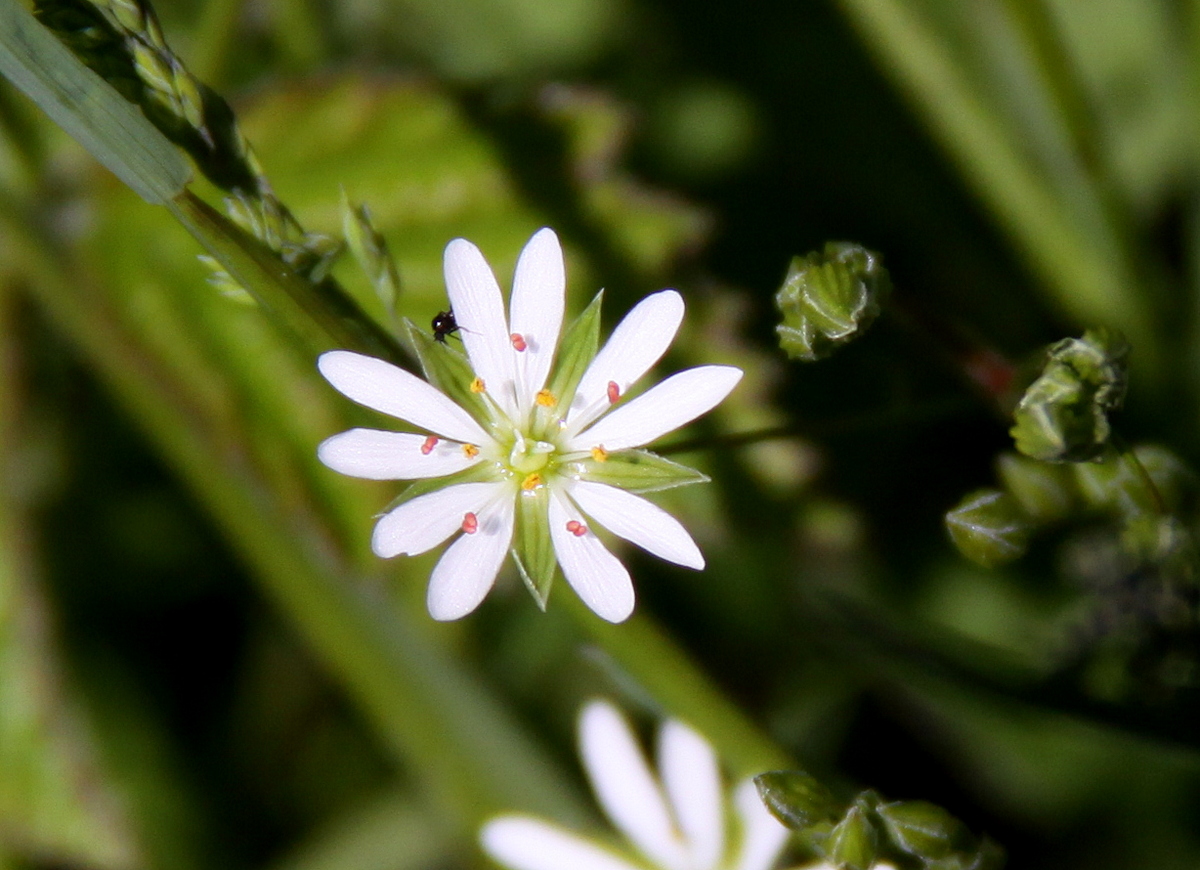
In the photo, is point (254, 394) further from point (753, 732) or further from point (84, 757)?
point (753, 732)

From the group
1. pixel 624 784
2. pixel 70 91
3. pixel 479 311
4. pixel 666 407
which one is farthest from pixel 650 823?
pixel 70 91

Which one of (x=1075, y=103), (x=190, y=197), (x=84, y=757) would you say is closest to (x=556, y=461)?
(x=190, y=197)

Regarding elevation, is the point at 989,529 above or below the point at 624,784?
above

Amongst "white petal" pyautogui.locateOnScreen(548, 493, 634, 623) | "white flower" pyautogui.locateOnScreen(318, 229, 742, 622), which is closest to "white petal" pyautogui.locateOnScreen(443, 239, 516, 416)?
"white flower" pyautogui.locateOnScreen(318, 229, 742, 622)

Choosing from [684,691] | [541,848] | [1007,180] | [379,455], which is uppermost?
[1007,180]

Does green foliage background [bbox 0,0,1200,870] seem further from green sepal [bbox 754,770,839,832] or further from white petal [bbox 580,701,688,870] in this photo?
green sepal [bbox 754,770,839,832]

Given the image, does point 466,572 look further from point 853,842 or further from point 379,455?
point 853,842
